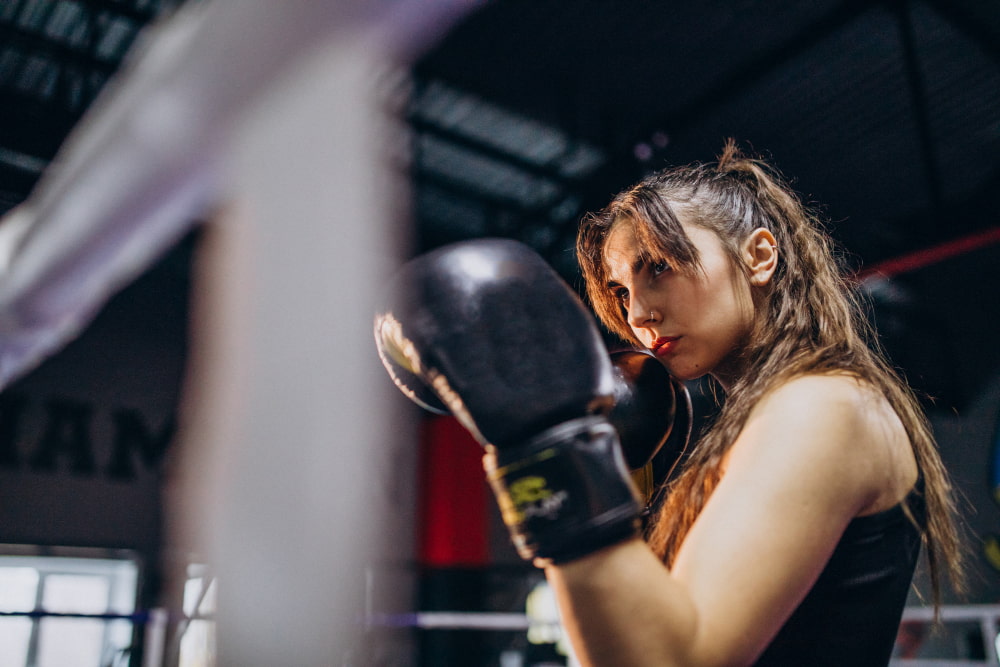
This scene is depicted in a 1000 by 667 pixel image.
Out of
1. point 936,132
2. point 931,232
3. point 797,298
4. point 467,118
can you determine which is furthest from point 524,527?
point 936,132

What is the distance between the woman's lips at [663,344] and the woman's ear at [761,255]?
134 millimetres

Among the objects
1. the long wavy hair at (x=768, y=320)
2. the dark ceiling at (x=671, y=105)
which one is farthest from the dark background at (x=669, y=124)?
the long wavy hair at (x=768, y=320)

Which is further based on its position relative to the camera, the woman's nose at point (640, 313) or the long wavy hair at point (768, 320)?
the woman's nose at point (640, 313)

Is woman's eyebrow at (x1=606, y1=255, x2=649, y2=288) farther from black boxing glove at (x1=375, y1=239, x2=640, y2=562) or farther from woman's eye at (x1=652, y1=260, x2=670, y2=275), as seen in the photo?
black boxing glove at (x1=375, y1=239, x2=640, y2=562)

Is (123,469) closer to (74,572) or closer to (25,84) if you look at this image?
(74,572)

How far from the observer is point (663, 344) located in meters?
1.05

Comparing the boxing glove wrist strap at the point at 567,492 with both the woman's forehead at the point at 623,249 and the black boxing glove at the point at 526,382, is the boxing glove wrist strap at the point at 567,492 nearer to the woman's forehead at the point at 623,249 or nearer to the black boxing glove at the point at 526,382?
the black boxing glove at the point at 526,382

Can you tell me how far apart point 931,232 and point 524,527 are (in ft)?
12.7

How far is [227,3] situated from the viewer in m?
0.36

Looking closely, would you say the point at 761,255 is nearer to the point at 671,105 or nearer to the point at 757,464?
the point at 757,464

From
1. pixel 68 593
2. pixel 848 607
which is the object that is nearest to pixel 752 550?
pixel 848 607

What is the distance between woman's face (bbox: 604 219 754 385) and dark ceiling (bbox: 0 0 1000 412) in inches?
112

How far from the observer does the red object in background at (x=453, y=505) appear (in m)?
6.80

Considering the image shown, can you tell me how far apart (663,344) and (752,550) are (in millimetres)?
410
